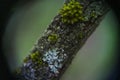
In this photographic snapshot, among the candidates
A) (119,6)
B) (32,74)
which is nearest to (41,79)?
(32,74)

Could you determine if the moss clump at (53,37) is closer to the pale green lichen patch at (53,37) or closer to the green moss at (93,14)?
the pale green lichen patch at (53,37)

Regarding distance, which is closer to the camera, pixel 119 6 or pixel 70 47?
pixel 119 6

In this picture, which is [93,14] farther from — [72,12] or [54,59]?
[54,59]

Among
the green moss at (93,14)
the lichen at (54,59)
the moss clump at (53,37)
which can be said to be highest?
the moss clump at (53,37)

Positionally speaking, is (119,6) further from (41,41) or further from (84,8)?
(41,41)

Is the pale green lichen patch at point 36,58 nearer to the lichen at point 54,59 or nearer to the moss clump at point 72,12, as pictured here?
the lichen at point 54,59

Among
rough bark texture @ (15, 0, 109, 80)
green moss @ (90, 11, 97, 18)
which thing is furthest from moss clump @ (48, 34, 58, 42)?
green moss @ (90, 11, 97, 18)

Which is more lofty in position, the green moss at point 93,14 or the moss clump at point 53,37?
the moss clump at point 53,37

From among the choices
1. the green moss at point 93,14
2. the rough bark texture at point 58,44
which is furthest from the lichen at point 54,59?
the green moss at point 93,14
